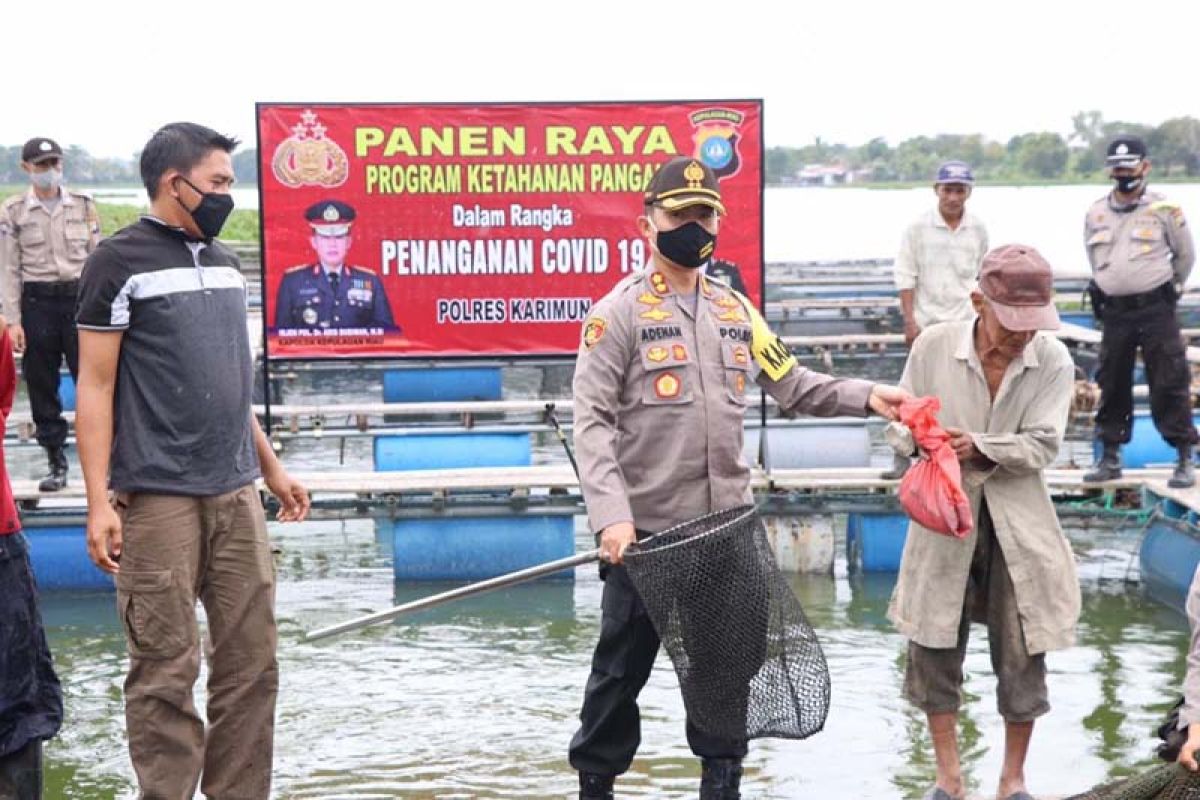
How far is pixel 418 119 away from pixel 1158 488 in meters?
4.46

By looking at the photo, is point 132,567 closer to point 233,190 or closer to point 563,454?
point 233,190

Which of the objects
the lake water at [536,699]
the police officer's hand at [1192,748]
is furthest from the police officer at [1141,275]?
the police officer's hand at [1192,748]

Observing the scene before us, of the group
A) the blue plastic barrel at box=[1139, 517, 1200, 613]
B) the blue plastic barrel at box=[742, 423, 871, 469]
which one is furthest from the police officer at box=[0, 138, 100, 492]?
the blue plastic barrel at box=[1139, 517, 1200, 613]

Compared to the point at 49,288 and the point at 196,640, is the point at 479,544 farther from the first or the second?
the point at 196,640

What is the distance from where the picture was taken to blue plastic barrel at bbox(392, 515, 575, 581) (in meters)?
9.81

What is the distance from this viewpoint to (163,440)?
4.91 metres

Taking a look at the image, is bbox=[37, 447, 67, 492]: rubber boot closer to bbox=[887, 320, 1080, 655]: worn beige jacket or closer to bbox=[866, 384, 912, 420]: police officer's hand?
bbox=[887, 320, 1080, 655]: worn beige jacket

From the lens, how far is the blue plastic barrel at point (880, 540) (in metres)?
9.79

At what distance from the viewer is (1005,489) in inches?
216

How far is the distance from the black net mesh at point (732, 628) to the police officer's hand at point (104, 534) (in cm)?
131

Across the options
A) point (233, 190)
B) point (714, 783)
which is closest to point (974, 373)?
point (714, 783)

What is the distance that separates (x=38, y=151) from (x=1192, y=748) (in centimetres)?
685

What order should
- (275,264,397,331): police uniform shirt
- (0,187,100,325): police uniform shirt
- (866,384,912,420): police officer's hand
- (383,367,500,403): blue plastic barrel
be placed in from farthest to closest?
(383,367,500,403): blue plastic barrel → (275,264,397,331): police uniform shirt → (0,187,100,325): police uniform shirt → (866,384,912,420): police officer's hand

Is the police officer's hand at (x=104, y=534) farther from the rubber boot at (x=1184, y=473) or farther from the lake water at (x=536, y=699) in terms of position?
the rubber boot at (x=1184, y=473)
